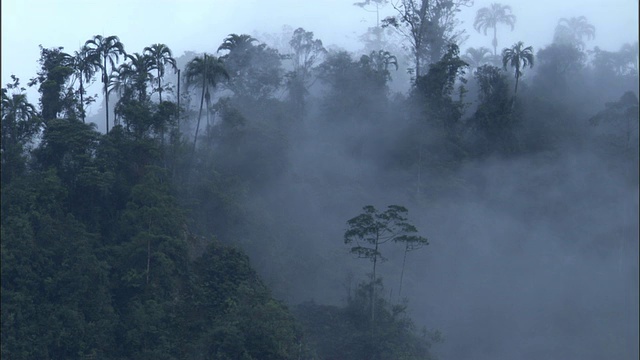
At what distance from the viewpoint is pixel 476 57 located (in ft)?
Result: 188

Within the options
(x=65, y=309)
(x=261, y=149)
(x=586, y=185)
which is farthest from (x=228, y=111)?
(x=586, y=185)

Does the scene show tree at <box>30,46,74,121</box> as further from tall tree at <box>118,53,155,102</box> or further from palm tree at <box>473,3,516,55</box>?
palm tree at <box>473,3,516,55</box>

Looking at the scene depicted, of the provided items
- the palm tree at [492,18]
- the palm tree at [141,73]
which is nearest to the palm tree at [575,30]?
the palm tree at [492,18]

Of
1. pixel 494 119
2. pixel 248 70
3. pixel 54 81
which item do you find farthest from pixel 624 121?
pixel 54 81

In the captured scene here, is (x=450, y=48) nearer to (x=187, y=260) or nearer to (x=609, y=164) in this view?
(x=609, y=164)

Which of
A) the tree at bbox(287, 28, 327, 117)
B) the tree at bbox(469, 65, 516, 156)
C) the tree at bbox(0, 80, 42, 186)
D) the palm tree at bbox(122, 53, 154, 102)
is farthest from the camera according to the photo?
the tree at bbox(287, 28, 327, 117)

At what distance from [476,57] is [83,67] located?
31635mm

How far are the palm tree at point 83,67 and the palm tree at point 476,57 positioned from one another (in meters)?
30.2

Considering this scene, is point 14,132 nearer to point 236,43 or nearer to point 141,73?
point 141,73

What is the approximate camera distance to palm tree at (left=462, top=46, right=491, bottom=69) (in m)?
56.8

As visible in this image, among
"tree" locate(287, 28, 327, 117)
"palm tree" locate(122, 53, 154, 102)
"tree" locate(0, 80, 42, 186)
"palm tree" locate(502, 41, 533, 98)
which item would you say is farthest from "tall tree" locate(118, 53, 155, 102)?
"palm tree" locate(502, 41, 533, 98)

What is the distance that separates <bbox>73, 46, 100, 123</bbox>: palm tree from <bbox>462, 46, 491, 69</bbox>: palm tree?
3021cm

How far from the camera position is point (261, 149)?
1489 inches

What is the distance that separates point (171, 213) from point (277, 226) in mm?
7030
